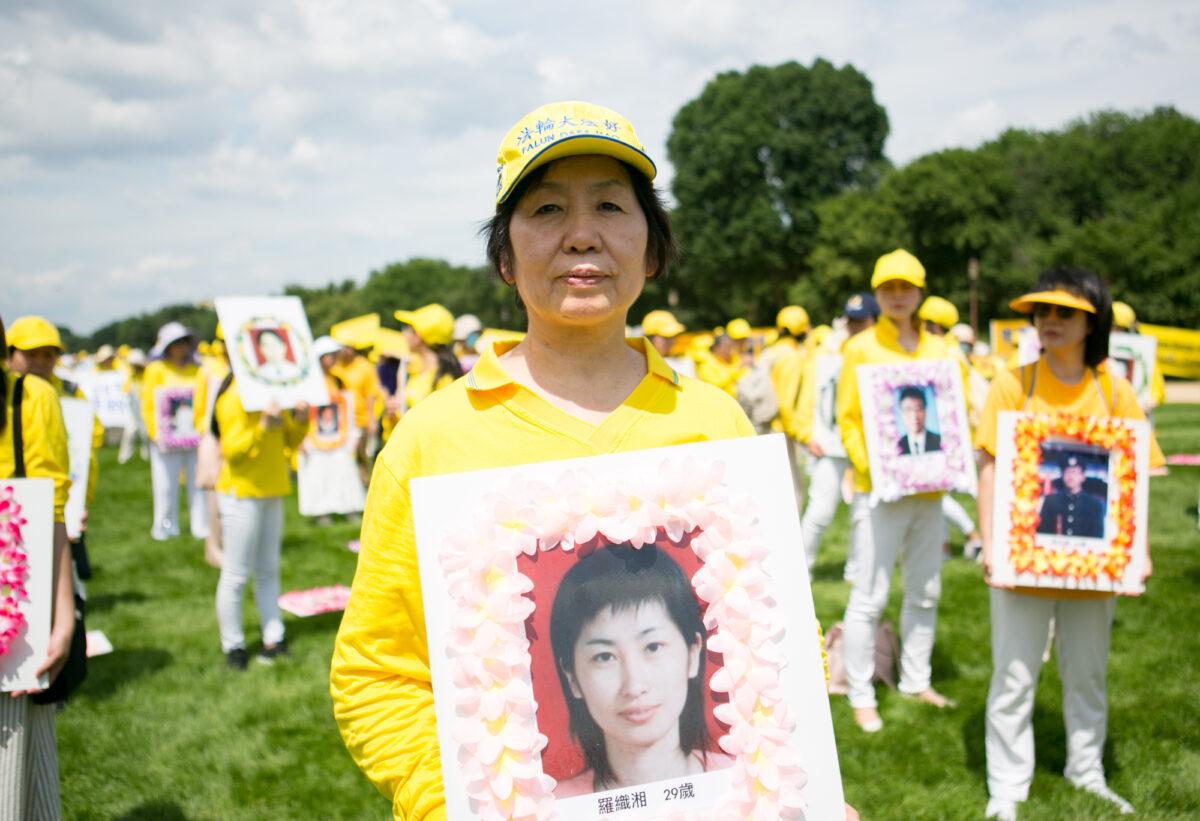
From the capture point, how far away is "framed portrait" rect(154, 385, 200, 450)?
1116 cm

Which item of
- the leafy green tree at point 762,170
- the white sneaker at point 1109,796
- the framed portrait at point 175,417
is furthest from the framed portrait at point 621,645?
the leafy green tree at point 762,170

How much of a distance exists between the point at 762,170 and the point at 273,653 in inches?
1950

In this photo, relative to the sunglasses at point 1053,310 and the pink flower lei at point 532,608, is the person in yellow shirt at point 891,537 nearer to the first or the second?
the sunglasses at point 1053,310

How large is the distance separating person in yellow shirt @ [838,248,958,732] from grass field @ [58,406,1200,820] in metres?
0.29

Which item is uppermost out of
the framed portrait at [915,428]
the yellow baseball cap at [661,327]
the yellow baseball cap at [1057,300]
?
the yellow baseball cap at [661,327]

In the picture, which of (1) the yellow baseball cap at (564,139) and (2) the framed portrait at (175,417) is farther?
(2) the framed portrait at (175,417)

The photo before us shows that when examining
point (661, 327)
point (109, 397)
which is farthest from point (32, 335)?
point (109, 397)

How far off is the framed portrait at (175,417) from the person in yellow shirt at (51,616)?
8.32 meters

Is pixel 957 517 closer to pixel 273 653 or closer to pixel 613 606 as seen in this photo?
pixel 273 653

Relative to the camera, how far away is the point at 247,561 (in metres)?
6.59

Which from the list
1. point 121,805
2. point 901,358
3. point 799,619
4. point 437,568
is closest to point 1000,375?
point 901,358

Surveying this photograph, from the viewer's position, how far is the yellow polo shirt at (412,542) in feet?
5.68

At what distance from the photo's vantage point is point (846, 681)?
19.3 ft

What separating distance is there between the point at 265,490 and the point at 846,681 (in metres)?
4.36
